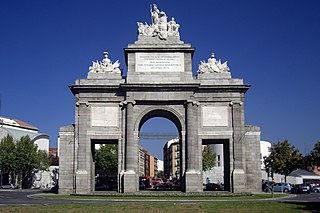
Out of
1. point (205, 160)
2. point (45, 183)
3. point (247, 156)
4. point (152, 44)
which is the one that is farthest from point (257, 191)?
point (45, 183)

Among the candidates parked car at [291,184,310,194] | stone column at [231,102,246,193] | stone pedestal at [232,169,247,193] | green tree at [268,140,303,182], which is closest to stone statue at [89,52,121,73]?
stone column at [231,102,246,193]

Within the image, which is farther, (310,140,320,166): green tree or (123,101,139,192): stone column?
(310,140,320,166): green tree

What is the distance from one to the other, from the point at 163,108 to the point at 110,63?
822 cm

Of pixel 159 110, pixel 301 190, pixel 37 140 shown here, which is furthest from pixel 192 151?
pixel 37 140

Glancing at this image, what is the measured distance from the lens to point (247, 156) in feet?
158

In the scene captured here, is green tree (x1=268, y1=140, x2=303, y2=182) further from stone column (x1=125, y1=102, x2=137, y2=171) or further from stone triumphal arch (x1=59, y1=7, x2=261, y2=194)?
→ stone column (x1=125, y1=102, x2=137, y2=171)

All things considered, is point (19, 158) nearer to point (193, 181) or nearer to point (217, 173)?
point (193, 181)

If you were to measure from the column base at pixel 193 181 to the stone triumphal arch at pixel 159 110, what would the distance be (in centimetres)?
59

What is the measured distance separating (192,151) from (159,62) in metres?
10.7

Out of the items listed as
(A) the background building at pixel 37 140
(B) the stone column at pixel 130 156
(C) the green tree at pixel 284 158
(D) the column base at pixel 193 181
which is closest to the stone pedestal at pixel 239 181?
(D) the column base at pixel 193 181

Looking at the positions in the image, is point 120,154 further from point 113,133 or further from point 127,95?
point 127,95

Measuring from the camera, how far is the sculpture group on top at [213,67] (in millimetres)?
49406

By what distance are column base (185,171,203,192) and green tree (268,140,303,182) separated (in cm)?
2905

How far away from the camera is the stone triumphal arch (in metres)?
47.1
